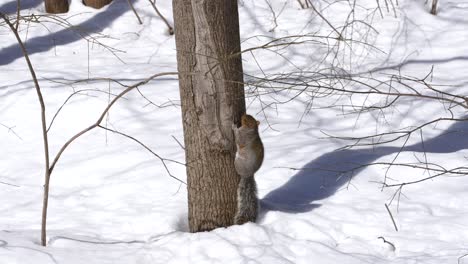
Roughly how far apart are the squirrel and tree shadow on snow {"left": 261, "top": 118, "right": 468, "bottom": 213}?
283 mm

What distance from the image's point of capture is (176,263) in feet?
13.0

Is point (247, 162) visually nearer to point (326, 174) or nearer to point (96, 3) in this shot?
point (326, 174)

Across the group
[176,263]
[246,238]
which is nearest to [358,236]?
[246,238]

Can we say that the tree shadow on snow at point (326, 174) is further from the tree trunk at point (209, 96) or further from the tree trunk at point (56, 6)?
the tree trunk at point (56, 6)

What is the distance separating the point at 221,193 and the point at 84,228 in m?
0.90

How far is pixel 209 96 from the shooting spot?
410 cm

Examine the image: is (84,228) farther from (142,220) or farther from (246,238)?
(246,238)

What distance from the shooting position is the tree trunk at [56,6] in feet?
28.6

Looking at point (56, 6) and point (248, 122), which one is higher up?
point (56, 6)

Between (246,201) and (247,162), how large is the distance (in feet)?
0.93

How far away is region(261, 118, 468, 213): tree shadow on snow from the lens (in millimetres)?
4785

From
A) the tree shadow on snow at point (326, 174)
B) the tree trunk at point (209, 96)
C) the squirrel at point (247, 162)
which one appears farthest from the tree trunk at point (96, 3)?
the squirrel at point (247, 162)

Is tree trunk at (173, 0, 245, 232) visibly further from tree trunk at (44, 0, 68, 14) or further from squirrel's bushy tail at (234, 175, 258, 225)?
tree trunk at (44, 0, 68, 14)

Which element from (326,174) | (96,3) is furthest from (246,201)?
(96,3)
